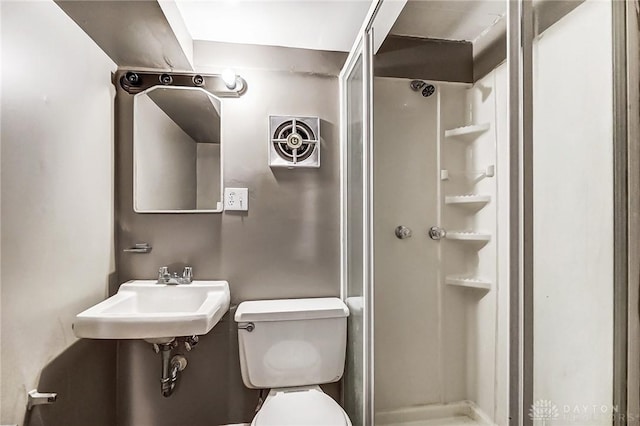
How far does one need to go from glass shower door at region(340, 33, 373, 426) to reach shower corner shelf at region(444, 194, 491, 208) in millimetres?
347

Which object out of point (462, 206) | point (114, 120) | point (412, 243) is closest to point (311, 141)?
point (412, 243)

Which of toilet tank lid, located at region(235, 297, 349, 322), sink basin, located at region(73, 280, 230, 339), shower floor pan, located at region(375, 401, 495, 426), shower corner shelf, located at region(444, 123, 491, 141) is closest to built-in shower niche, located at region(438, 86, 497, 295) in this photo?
shower corner shelf, located at region(444, 123, 491, 141)

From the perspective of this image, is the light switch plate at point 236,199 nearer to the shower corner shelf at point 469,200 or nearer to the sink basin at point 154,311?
the sink basin at point 154,311

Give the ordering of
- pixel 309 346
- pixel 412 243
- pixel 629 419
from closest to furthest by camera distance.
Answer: pixel 629 419 < pixel 412 243 < pixel 309 346

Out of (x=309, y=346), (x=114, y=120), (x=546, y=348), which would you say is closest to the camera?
(x=546, y=348)

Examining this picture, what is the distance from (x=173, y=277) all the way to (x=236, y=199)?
49cm

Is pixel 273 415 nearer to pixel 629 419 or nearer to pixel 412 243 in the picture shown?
pixel 412 243

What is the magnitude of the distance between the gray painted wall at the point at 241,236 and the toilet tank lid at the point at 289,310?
0.10 metres

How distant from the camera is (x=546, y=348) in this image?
0.75m

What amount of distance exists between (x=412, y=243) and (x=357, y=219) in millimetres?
288

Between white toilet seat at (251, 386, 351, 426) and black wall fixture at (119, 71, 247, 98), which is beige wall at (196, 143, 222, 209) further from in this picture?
white toilet seat at (251, 386, 351, 426)

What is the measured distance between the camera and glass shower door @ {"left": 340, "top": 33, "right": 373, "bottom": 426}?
1399 millimetres

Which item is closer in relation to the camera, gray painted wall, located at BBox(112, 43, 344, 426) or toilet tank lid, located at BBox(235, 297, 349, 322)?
toilet tank lid, located at BBox(235, 297, 349, 322)

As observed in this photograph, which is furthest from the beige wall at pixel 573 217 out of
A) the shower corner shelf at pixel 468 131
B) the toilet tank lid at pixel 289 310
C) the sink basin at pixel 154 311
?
the sink basin at pixel 154 311
